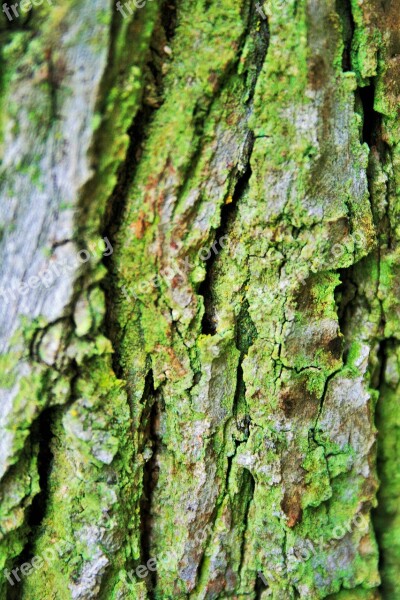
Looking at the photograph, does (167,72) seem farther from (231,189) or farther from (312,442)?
(312,442)

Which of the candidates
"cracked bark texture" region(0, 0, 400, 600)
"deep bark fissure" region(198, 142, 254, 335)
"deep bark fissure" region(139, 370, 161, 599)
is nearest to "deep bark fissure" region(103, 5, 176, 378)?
"cracked bark texture" region(0, 0, 400, 600)

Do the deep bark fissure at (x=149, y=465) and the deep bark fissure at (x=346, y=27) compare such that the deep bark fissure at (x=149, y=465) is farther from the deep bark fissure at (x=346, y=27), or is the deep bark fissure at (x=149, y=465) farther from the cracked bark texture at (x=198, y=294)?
the deep bark fissure at (x=346, y=27)

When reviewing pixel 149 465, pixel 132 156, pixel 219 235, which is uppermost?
pixel 132 156

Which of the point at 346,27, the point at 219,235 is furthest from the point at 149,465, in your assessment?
the point at 346,27

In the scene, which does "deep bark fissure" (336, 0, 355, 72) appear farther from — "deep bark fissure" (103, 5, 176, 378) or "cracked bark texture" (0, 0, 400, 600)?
"deep bark fissure" (103, 5, 176, 378)

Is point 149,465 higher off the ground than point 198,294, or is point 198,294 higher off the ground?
point 198,294

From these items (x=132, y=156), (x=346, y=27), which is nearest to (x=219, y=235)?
(x=132, y=156)

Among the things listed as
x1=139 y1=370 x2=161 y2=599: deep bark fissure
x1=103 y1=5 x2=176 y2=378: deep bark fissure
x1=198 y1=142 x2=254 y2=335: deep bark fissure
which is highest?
x1=103 y1=5 x2=176 y2=378: deep bark fissure

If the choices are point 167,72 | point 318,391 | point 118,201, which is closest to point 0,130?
point 118,201

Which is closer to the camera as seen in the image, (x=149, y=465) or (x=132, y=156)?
(x=132, y=156)

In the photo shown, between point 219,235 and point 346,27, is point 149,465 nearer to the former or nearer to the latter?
point 219,235

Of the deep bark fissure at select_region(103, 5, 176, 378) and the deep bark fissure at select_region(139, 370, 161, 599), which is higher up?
the deep bark fissure at select_region(103, 5, 176, 378)
